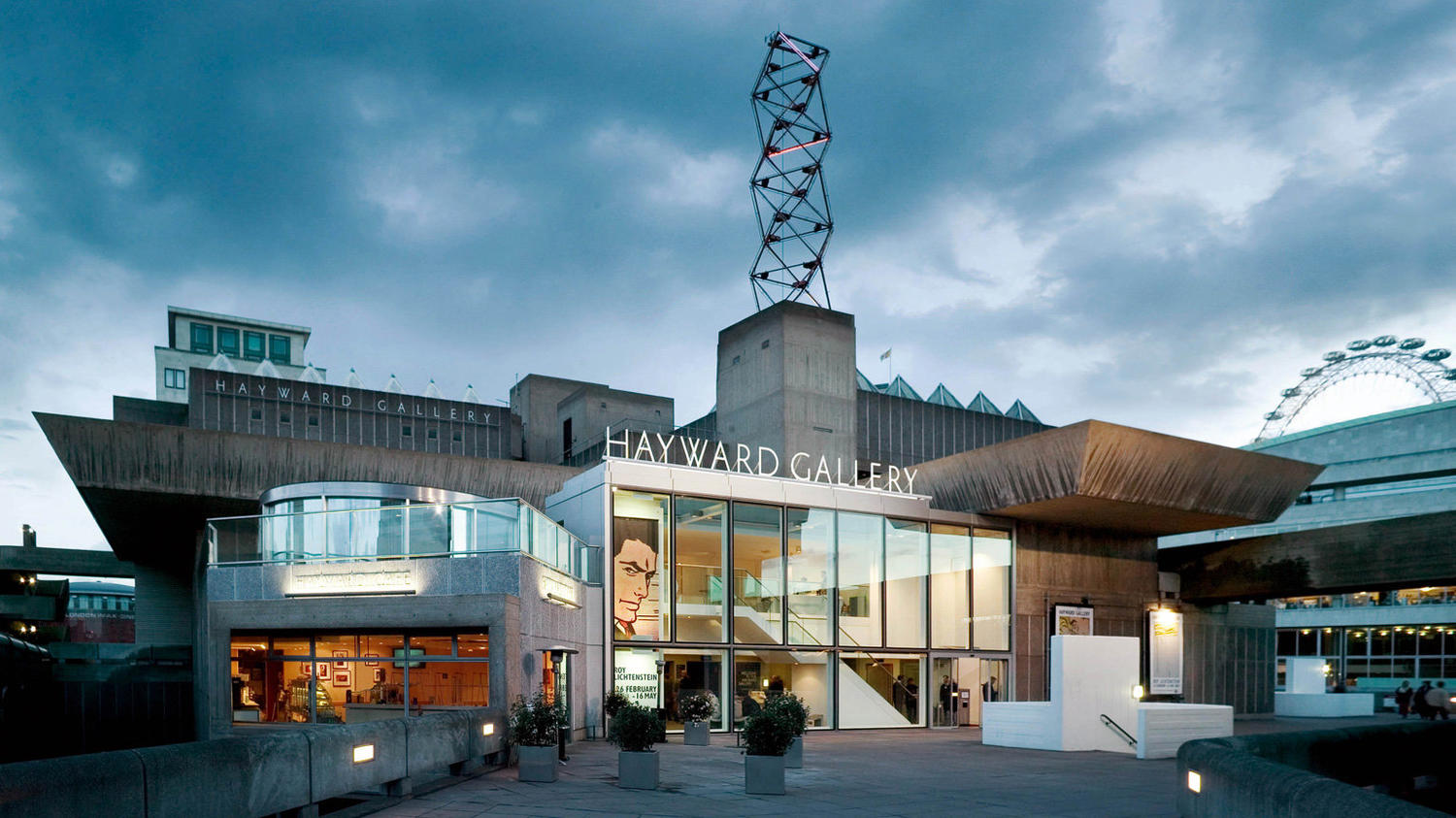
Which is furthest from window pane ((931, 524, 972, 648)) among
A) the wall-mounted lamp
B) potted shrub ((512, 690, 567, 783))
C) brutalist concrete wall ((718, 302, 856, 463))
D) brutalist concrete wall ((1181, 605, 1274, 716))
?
potted shrub ((512, 690, 567, 783))

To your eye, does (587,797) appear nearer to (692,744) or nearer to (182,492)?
(692,744)

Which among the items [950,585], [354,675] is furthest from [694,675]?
[354,675]

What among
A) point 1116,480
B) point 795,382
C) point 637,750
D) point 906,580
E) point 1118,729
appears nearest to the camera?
point 637,750

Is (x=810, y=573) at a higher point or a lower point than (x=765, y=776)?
higher

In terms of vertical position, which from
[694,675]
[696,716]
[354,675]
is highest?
[354,675]

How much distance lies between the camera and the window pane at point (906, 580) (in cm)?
3403

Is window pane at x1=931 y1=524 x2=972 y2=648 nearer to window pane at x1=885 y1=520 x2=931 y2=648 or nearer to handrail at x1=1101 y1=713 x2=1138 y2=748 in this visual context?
window pane at x1=885 y1=520 x2=931 y2=648

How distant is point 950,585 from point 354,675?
1997cm

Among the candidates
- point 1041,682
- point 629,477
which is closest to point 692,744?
point 629,477

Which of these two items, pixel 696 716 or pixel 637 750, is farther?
pixel 696 716

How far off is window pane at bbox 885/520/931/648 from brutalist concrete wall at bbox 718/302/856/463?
8.69 meters

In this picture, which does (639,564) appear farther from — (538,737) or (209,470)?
(209,470)

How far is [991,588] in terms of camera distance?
36.5m

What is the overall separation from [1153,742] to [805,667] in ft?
37.5
